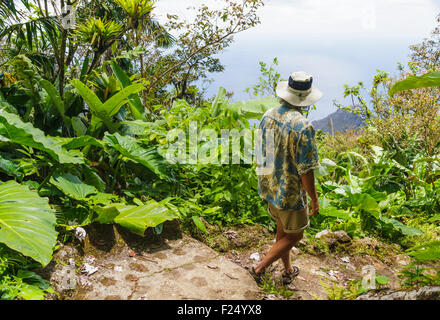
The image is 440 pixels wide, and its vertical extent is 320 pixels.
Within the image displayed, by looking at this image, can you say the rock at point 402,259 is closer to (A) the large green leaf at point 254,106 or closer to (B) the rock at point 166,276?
(B) the rock at point 166,276

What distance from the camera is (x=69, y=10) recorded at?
4.19 meters

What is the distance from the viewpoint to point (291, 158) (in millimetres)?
2191

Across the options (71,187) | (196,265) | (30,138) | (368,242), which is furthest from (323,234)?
(30,138)

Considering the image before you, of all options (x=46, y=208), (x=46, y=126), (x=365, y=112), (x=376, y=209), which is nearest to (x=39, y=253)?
(x=46, y=208)

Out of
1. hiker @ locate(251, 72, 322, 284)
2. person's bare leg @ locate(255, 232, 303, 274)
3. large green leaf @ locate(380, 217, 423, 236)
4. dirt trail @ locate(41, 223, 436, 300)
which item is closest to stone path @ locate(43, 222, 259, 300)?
dirt trail @ locate(41, 223, 436, 300)

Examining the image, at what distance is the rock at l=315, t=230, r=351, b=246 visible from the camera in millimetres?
3293

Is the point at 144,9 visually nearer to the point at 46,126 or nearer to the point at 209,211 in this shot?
the point at 46,126

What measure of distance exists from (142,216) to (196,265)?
574 millimetres

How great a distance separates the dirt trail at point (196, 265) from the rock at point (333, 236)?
0.13ft

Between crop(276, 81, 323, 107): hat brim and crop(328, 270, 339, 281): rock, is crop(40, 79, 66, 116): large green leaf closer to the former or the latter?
crop(276, 81, 323, 107): hat brim

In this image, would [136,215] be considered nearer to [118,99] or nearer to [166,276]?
[166,276]

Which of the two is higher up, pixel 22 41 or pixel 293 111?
pixel 22 41

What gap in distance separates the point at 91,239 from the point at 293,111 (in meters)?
1.84

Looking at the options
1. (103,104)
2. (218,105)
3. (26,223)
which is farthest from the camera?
(218,105)
